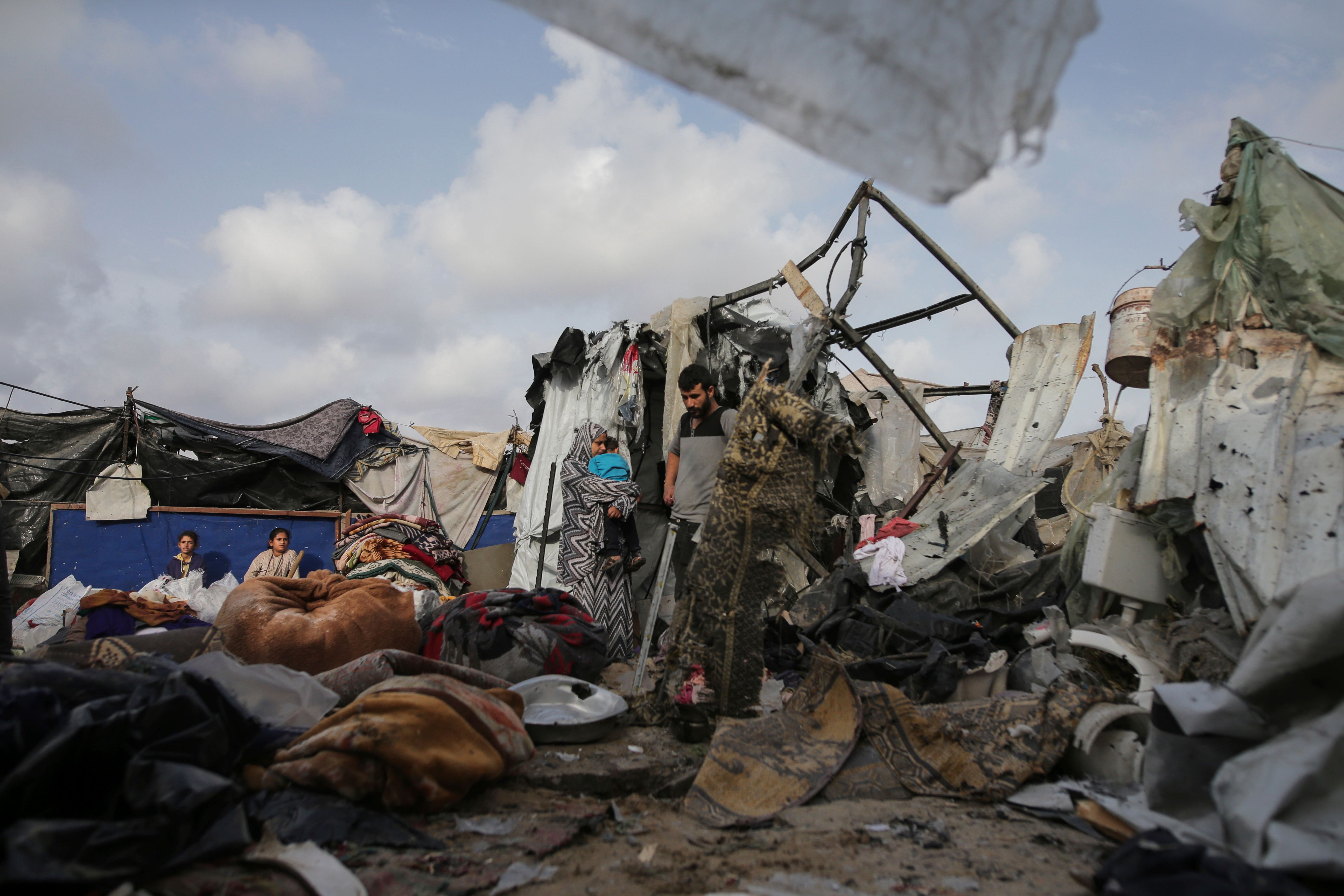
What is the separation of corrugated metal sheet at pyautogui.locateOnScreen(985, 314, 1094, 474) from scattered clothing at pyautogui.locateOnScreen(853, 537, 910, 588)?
138 cm

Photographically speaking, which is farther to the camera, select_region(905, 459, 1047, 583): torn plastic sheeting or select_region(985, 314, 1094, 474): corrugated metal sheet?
select_region(985, 314, 1094, 474): corrugated metal sheet

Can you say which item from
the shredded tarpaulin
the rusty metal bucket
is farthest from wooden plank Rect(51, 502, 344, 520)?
the shredded tarpaulin

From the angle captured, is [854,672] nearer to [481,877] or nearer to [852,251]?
[481,877]

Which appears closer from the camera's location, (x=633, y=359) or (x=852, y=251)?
(x=852, y=251)

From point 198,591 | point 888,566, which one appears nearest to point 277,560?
point 198,591

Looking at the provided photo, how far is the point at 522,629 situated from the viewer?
13.0 feet

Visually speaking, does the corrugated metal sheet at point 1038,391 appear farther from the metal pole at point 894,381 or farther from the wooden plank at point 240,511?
the wooden plank at point 240,511

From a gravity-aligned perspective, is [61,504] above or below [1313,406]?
below

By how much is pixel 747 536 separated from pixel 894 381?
3.24 meters

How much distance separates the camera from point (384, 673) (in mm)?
2738

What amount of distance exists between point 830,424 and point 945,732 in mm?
1314

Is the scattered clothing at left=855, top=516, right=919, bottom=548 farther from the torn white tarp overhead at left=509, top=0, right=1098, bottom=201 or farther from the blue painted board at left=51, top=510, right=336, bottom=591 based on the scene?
the blue painted board at left=51, top=510, right=336, bottom=591

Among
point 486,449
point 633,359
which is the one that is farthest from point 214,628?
point 486,449

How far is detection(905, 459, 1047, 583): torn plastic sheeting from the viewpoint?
16.6 feet
